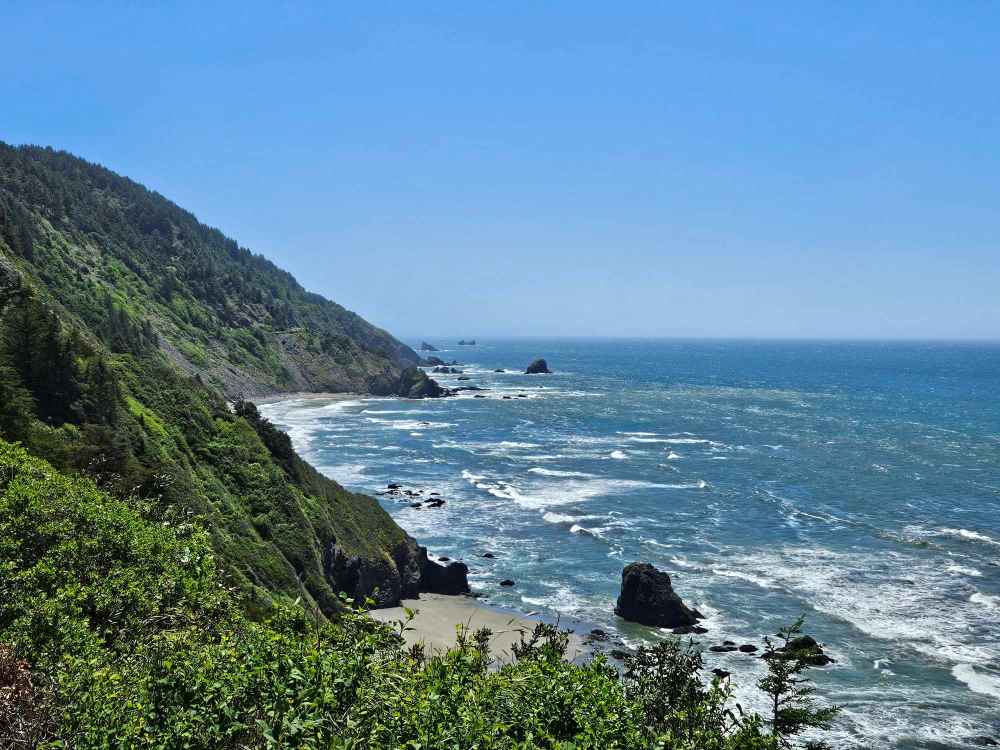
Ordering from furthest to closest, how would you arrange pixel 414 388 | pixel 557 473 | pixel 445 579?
pixel 414 388 → pixel 557 473 → pixel 445 579

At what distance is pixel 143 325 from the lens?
122812 mm

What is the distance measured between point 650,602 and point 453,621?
12.7 metres

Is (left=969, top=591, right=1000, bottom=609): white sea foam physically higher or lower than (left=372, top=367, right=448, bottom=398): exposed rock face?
lower

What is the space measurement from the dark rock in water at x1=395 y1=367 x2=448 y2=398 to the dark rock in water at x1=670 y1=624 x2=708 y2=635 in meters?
128

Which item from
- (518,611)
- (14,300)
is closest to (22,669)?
(14,300)

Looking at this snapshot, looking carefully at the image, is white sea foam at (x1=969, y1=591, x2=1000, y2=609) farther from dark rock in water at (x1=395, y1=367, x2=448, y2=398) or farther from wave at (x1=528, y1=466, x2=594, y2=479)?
dark rock in water at (x1=395, y1=367, x2=448, y2=398)

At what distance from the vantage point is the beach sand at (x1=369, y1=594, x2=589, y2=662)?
3934cm

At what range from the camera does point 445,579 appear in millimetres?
48344

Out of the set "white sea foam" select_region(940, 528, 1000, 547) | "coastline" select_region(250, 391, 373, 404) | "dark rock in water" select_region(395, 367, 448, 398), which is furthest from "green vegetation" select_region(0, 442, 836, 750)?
"dark rock in water" select_region(395, 367, 448, 398)

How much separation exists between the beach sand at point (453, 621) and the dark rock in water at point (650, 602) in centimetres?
507

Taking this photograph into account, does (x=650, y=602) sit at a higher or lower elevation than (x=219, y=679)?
lower

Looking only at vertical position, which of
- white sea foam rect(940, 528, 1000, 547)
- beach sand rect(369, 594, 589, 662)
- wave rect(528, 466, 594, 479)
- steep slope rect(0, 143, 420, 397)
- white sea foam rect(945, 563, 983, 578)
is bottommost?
beach sand rect(369, 594, 589, 662)

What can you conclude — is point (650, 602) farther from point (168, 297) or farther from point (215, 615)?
point (168, 297)

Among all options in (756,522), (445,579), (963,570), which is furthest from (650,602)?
(963,570)
